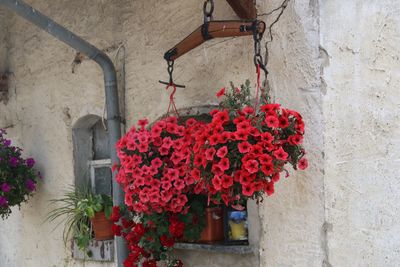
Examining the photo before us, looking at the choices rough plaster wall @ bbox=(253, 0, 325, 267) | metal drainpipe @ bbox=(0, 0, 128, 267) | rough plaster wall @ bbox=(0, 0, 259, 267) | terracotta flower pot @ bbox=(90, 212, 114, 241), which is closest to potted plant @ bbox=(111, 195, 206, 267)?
rough plaster wall @ bbox=(0, 0, 259, 267)

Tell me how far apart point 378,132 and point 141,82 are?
1.86 m

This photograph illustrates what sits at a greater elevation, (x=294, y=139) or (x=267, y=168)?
(x=294, y=139)

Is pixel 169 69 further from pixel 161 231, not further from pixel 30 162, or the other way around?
pixel 30 162

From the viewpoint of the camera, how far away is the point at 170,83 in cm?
356

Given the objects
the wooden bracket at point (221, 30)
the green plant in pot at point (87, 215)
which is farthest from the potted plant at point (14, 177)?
the wooden bracket at point (221, 30)

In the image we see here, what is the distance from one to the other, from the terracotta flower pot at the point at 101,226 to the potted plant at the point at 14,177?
82 centimetres

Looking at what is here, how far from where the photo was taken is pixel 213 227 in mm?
Result: 3496

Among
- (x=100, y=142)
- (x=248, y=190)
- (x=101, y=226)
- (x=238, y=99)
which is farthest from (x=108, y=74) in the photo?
(x=248, y=190)

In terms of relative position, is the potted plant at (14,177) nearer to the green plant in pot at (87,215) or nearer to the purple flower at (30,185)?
the purple flower at (30,185)

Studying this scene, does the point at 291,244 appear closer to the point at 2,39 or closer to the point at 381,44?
the point at 381,44

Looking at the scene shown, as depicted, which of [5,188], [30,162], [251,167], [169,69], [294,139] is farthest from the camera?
[30,162]

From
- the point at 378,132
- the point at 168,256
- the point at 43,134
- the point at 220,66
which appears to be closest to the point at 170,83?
the point at 220,66

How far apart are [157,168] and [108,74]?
119cm

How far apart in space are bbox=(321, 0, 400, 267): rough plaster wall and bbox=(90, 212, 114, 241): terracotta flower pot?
6.56 ft
